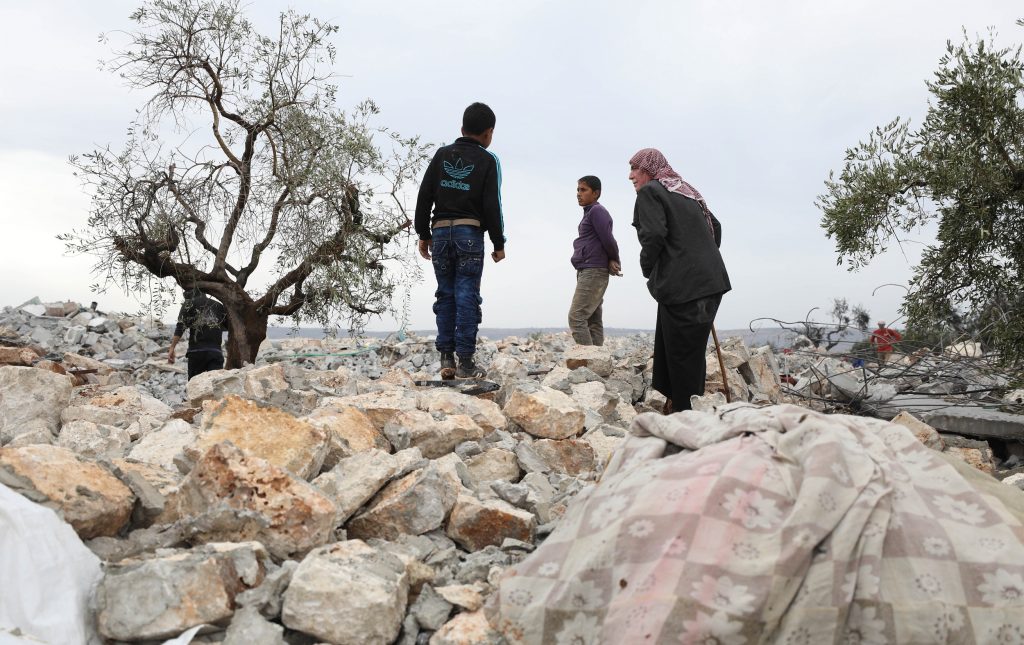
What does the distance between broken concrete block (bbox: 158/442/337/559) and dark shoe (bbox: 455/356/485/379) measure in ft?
12.4

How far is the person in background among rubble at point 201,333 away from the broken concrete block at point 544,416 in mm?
5106

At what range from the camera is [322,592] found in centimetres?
284

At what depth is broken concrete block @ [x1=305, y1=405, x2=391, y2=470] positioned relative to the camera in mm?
4367

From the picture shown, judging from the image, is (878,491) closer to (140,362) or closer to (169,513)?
(169,513)

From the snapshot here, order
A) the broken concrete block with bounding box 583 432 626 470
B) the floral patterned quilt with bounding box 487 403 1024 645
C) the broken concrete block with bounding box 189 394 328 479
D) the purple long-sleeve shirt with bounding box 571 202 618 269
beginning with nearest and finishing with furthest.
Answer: the floral patterned quilt with bounding box 487 403 1024 645 < the broken concrete block with bounding box 189 394 328 479 < the broken concrete block with bounding box 583 432 626 470 < the purple long-sleeve shirt with bounding box 571 202 618 269

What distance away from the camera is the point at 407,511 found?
3.71 m

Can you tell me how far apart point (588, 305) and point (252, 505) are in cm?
588

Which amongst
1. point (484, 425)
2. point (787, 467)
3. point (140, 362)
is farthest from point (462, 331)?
point (140, 362)

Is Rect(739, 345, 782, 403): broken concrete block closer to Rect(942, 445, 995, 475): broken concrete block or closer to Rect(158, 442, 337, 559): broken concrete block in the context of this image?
Rect(942, 445, 995, 475): broken concrete block

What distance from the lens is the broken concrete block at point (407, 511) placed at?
3701 millimetres

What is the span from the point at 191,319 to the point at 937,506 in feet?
29.7

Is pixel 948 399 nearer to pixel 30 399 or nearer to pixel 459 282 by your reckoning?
pixel 459 282

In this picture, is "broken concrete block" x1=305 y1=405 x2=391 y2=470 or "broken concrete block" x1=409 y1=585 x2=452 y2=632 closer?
"broken concrete block" x1=409 y1=585 x2=452 y2=632

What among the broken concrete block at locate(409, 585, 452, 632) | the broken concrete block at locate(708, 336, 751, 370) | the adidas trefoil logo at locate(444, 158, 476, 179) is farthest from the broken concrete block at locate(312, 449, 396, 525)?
the broken concrete block at locate(708, 336, 751, 370)
